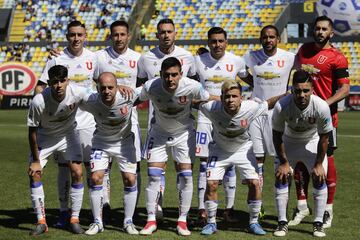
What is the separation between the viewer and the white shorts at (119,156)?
7.73m

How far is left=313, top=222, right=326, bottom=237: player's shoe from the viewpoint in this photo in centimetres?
753

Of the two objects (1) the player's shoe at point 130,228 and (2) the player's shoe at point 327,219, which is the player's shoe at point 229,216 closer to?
(2) the player's shoe at point 327,219

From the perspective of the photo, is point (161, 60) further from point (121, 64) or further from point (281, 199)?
point (281, 199)

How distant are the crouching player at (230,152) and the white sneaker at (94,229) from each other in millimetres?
1221

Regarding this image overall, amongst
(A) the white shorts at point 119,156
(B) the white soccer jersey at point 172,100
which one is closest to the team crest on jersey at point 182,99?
(B) the white soccer jersey at point 172,100

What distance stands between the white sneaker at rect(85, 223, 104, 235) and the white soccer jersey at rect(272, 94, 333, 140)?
2.35 m

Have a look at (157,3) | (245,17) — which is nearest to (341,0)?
(245,17)

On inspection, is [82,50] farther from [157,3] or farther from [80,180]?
[157,3]

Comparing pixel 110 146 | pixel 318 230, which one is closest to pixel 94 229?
pixel 110 146

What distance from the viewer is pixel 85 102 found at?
780cm

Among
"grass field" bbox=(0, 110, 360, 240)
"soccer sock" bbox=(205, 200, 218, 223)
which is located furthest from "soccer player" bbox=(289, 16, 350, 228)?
"soccer sock" bbox=(205, 200, 218, 223)

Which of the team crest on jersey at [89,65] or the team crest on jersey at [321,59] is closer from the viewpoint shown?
the team crest on jersey at [321,59]

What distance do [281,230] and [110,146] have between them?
2.23 meters

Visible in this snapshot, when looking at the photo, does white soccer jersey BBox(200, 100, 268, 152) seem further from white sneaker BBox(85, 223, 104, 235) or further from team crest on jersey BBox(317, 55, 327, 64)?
white sneaker BBox(85, 223, 104, 235)
